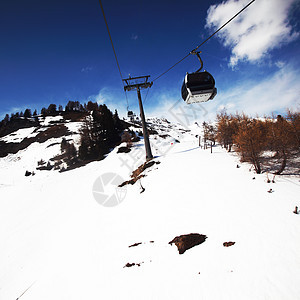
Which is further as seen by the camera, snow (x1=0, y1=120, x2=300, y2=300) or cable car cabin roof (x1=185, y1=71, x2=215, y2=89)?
cable car cabin roof (x1=185, y1=71, x2=215, y2=89)

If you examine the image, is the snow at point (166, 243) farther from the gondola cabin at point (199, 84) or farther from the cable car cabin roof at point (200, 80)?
the cable car cabin roof at point (200, 80)

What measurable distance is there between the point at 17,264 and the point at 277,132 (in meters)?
24.4

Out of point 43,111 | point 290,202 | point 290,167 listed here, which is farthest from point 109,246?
point 43,111

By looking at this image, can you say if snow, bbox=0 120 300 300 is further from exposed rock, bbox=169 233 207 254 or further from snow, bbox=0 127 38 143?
snow, bbox=0 127 38 143

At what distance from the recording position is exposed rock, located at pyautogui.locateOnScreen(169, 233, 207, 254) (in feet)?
18.3

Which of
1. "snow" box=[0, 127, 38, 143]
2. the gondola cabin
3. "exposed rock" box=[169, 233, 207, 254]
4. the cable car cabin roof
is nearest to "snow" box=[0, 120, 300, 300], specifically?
"exposed rock" box=[169, 233, 207, 254]

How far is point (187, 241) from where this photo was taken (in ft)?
18.8

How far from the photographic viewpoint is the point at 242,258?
14.8 ft

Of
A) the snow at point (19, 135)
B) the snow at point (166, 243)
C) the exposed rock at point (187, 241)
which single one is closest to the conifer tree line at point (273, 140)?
the snow at point (166, 243)

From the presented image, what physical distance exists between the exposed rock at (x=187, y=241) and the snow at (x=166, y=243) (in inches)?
8.4

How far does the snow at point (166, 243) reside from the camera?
4.16 meters

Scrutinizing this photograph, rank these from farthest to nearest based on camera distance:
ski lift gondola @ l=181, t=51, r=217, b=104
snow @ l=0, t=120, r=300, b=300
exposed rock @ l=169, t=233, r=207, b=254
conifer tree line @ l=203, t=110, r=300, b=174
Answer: conifer tree line @ l=203, t=110, r=300, b=174 < ski lift gondola @ l=181, t=51, r=217, b=104 < exposed rock @ l=169, t=233, r=207, b=254 < snow @ l=0, t=120, r=300, b=300

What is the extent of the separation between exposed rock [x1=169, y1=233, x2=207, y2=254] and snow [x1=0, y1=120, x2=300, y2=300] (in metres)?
0.21

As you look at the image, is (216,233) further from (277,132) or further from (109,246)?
(277,132)
